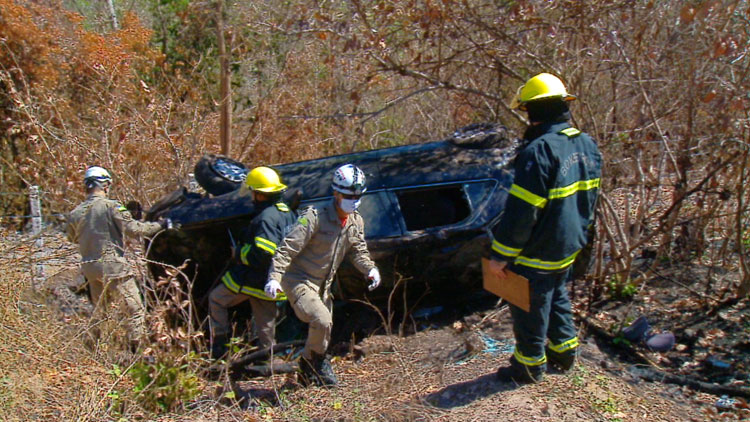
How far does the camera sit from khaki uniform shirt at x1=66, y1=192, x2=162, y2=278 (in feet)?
17.4

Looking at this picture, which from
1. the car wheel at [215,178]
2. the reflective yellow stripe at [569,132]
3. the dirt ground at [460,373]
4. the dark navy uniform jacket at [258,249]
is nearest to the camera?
the reflective yellow stripe at [569,132]

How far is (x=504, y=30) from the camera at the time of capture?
6.09 metres

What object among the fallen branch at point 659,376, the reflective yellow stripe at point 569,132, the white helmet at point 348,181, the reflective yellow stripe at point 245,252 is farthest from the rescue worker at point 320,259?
the fallen branch at point 659,376

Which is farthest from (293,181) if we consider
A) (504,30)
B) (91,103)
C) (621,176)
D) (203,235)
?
(91,103)

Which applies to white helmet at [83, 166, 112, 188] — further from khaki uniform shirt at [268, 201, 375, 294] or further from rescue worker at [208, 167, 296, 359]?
khaki uniform shirt at [268, 201, 375, 294]

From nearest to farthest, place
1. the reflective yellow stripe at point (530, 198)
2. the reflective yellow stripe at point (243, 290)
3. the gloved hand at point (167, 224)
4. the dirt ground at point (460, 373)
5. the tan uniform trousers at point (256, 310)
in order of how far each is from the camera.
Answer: the reflective yellow stripe at point (530, 198)
the dirt ground at point (460, 373)
the reflective yellow stripe at point (243, 290)
the tan uniform trousers at point (256, 310)
the gloved hand at point (167, 224)

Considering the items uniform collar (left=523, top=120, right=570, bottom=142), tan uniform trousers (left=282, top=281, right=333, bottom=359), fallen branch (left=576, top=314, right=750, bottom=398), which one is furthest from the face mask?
fallen branch (left=576, top=314, right=750, bottom=398)

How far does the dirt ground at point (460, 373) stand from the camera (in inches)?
148

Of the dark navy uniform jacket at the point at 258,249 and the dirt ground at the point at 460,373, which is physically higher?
the dark navy uniform jacket at the point at 258,249

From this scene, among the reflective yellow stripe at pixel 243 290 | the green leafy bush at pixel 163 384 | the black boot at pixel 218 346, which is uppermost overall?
the reflective yellow stripe at pixel 243 290

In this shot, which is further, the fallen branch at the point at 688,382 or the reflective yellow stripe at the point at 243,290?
the reflective yellow stripe at the point at 243,290

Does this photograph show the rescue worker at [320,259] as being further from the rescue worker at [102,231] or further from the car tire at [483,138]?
the rescue worker at [102,231]

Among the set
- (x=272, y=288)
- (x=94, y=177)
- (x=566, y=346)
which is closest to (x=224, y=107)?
(x=94, y=177)

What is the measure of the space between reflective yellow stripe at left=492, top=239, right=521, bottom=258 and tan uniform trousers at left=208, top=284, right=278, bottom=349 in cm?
215
